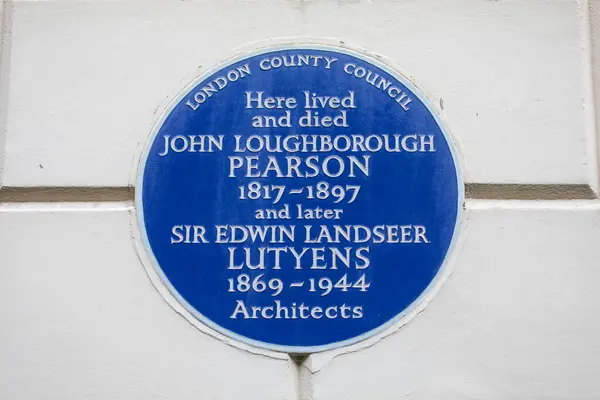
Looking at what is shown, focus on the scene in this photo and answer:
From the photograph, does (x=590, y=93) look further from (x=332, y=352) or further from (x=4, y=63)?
(x=4, y=63)

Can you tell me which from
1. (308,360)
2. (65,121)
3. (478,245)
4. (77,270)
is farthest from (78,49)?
(478,245)

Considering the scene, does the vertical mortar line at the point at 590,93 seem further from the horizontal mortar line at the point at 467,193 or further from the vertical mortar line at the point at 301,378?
the vertical mortar line at the point at 301,378

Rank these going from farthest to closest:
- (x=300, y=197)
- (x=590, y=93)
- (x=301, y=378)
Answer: (x=590, y=93)
(x=300, y=197)
(x=301, y=378)

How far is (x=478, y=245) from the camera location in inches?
98.1

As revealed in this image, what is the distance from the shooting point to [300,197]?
2543 millimetres

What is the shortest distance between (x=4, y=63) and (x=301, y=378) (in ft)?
4.47

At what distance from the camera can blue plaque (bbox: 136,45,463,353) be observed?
8.04 feet

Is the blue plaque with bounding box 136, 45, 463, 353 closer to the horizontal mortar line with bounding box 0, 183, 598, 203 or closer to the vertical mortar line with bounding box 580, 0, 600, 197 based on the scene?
the horizontal mortar line with bounding box 0, 183, 598, 203

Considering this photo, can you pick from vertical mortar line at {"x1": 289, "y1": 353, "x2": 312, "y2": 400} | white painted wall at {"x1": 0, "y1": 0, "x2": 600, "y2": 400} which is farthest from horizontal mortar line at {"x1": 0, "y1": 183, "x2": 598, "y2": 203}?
vertical mortar line at {"x1": 289, "y1": 353, "x2": 312, "y2": 400}

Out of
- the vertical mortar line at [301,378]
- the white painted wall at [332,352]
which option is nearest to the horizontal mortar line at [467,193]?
the white painted wall at [332,352]

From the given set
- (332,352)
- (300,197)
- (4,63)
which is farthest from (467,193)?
(4,63)

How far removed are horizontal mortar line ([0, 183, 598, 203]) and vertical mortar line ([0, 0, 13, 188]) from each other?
0.36 feet

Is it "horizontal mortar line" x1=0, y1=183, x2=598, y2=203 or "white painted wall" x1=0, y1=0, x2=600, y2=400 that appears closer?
"white painted wall" x1=0, y1=0, x2=600, y2=400

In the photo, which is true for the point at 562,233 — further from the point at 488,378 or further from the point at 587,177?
the point at 488,378
